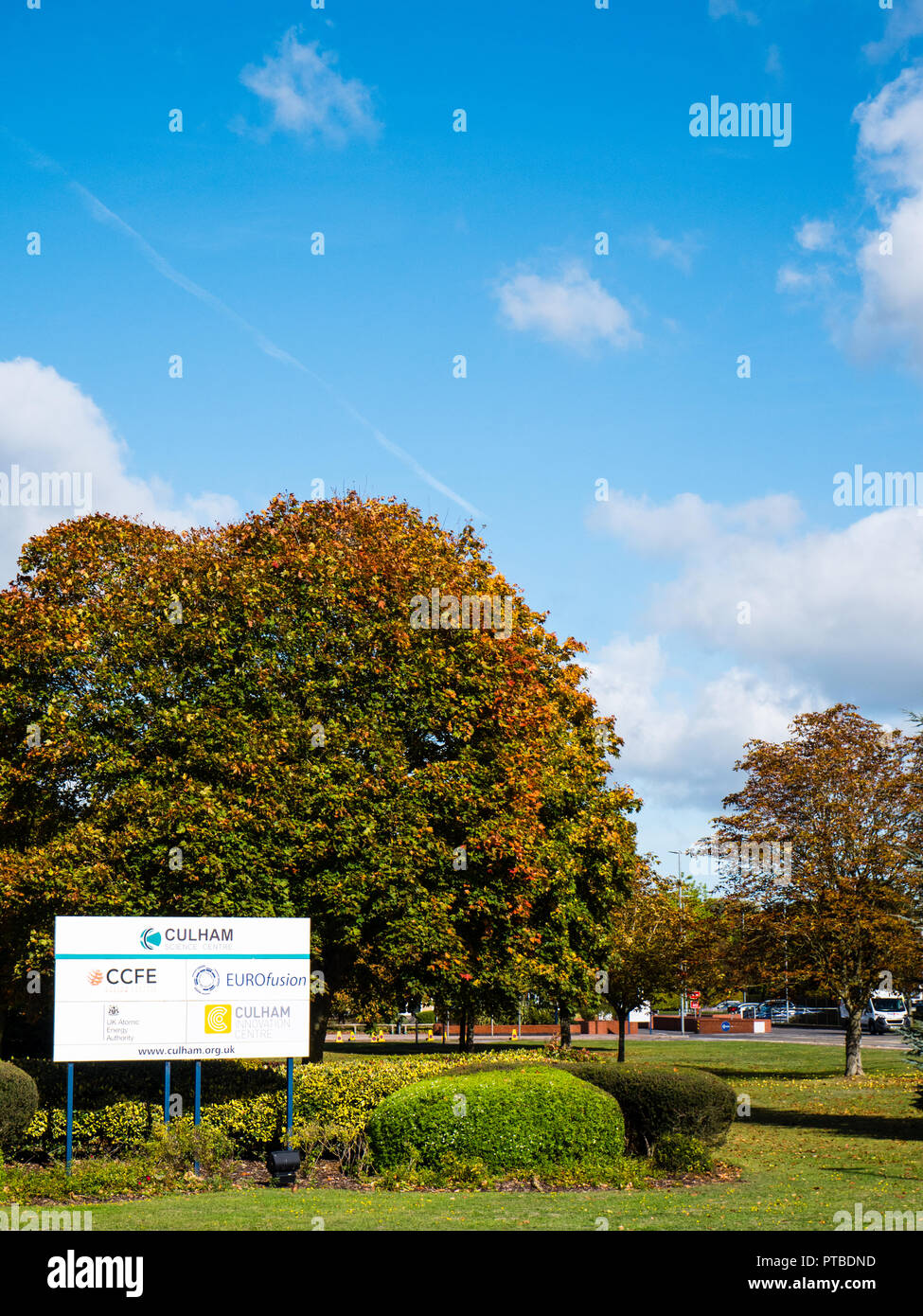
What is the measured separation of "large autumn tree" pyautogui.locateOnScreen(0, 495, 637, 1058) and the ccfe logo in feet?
15.5

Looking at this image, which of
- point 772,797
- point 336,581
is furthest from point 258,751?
point 772,797

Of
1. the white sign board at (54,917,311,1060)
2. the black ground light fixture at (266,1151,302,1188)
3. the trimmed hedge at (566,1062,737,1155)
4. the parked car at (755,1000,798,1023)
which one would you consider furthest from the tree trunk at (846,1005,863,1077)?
the parked car at (755,1000,798,1023)

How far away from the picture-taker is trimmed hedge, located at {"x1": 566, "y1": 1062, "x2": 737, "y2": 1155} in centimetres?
1922

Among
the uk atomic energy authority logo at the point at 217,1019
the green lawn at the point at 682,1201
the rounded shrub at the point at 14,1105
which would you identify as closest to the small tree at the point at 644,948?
the green lawn at the point at 682,1201

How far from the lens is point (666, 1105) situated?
756 inches

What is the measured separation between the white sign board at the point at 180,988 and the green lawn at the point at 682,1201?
9.89 ft

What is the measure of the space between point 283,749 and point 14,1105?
895 centimetres

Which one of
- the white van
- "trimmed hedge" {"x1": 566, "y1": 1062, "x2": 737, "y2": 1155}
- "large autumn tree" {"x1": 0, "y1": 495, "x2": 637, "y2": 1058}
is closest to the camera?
"trimmed hedge" {"x1": 566, "y1": 1062, "x2": 737, "y2": 1155}

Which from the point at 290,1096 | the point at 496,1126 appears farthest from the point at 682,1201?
the point at 290,1096

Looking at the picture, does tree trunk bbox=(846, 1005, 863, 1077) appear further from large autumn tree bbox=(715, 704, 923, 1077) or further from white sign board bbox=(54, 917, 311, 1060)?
white sign board bbox=(54, 917, 311, 1060)

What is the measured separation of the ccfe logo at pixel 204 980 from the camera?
19.0 meters

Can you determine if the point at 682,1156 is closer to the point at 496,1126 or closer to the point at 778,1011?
the point at 496,1126

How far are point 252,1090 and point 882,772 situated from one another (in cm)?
2775

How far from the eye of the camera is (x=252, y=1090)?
20125mm
